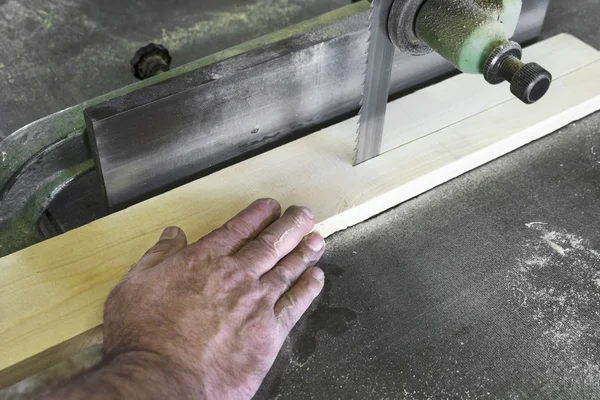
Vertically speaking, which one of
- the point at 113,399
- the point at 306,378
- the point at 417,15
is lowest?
the point at 306,378

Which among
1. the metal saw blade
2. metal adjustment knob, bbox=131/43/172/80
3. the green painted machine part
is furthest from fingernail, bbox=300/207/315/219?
metal adjustment knob, bbox=131/43/172/80

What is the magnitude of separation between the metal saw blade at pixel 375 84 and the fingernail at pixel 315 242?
27 centimetres

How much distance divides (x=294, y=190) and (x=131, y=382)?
0.58 metres

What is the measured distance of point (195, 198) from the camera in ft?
4.61

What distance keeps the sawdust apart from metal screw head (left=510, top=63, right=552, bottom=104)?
35 cm

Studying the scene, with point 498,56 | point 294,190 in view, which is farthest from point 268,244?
point 498,56

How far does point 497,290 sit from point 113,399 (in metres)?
0.75

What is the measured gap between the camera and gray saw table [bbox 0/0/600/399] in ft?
3.76

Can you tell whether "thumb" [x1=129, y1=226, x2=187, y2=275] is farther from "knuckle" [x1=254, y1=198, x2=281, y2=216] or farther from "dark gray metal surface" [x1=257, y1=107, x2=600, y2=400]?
"dark gray metal surface" [x1=257, y1=107, x2=600, y2=400]

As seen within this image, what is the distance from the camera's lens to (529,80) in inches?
45.0

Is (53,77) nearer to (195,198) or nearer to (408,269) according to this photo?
(195,198)

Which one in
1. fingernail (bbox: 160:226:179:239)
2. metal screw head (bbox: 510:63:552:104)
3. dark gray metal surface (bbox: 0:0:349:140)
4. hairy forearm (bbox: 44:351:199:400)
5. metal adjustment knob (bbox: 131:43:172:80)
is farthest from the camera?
dark gray metal surface (bbox: 0:0:349:140)

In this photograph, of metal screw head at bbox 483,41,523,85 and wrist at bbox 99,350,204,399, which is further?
metal screw head at bbox 483,41,523,85

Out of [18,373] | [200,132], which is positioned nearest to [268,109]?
[200,132]
